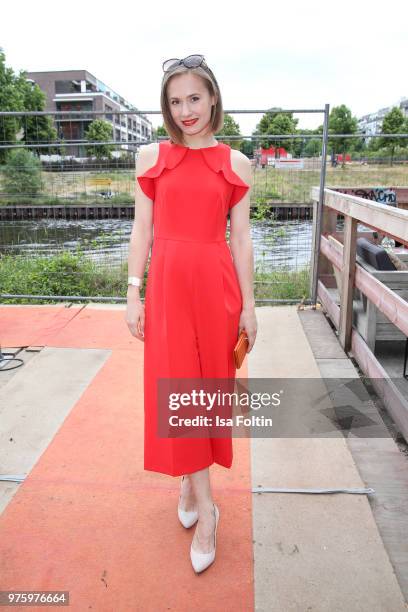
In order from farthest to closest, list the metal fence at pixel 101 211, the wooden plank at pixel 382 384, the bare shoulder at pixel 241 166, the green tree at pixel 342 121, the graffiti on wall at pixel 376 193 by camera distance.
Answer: the green tree at pixel 342 121, the graffiti on wall at pixel 376 193, the metal fence at pixel 101 211, the wooden plank at pixel 382 384, the bare shoulder at pixel 241 166

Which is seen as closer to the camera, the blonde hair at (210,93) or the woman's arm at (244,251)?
the blonde hair at (210,93)

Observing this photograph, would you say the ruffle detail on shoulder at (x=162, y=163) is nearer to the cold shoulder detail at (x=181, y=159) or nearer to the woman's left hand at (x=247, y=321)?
the cold shoulder detail at (x=181, y=159)

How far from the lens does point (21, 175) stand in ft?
20.5

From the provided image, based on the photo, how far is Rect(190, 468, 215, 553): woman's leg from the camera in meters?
1.89

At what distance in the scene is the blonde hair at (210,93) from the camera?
67.0 inches

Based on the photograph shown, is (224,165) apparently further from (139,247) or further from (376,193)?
(376,193)

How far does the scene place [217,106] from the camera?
5.87ft

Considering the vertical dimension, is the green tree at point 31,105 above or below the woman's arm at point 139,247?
above

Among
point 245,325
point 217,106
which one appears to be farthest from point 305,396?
point 217,106

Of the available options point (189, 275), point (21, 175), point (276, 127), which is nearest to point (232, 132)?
point (276, 127)

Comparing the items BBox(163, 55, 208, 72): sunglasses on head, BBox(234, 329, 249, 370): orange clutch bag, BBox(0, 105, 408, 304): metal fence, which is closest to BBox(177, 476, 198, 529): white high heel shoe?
BBox(234, 329, 249, 370): orange clutch bag

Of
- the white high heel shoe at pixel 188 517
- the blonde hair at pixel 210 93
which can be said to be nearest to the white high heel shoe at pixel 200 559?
the white high heel shoe at pixel 188 517

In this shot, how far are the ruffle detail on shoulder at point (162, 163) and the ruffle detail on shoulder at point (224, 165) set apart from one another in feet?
0.29

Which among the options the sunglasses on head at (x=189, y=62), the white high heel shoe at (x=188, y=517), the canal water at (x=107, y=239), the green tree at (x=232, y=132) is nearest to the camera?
the sunglasses on head at (x=189, y=62)
